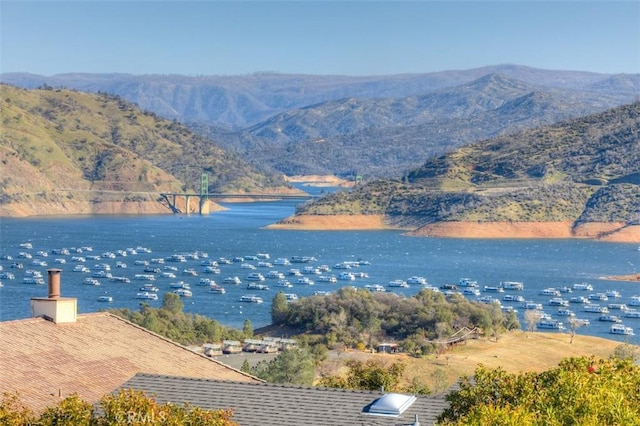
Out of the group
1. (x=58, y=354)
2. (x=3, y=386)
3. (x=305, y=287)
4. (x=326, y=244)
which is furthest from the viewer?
(x=326, y=244)

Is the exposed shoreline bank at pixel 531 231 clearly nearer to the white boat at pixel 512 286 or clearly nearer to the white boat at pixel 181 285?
the white boat at pixel 512 286

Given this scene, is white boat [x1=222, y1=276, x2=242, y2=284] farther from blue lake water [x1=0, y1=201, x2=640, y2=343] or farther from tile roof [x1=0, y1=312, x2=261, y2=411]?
tile roof [x1=0, y1=312, x2=261, y2=411]

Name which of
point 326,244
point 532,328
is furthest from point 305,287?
point 326,244

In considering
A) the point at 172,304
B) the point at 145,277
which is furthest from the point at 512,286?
the point at 172,304

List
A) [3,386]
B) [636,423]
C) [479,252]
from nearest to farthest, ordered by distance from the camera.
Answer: [636,423], [3,386], [479,252]

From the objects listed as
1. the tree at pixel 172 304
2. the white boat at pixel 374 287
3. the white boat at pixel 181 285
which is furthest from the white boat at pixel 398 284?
the tree at pixel 172 304

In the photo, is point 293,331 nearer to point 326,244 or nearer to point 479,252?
point 479,252

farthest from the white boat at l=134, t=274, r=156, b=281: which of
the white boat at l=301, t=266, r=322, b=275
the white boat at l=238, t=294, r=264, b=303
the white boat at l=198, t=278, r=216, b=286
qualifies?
the white boat at l=238, t=294, r=264, b=303
